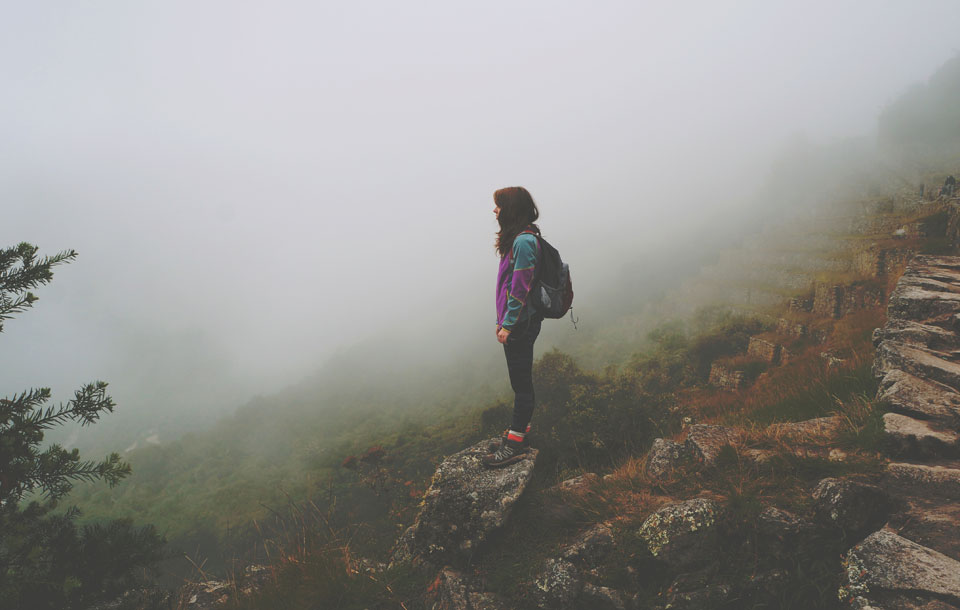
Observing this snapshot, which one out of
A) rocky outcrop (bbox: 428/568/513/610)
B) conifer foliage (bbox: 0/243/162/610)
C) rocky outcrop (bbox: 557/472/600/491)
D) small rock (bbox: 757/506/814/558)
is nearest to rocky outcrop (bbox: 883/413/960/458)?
small rock (bbox: 757/506/814/558)

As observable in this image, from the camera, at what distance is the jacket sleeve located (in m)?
4.10

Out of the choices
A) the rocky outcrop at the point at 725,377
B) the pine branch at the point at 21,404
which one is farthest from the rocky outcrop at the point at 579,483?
the rocky outcrop at the point at 725,377

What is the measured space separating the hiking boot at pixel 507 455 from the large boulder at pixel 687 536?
165 centimetres

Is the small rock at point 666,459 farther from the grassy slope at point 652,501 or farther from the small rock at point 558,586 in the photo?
the small rock at point 558,586

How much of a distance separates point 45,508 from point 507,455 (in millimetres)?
4041

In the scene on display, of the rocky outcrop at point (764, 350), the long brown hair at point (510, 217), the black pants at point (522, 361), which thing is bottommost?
the rocky outcrop at point (764, 350)

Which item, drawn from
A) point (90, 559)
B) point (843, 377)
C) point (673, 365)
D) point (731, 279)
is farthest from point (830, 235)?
point (90, 559)

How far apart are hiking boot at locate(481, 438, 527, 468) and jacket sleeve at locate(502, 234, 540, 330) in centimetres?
158

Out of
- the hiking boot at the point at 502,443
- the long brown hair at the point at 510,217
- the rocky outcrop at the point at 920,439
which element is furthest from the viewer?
the hiking boot at the point at 502,443

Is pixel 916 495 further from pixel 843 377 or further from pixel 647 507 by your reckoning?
pixel 843 377

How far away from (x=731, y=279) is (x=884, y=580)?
75319 millimetres

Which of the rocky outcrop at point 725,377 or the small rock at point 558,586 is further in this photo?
the rocky outcrop at point 725,377

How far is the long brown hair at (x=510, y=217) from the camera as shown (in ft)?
14.6

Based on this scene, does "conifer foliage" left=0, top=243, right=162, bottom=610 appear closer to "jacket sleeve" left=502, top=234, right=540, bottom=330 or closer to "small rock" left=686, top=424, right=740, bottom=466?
"jacket sleeve" left=502, top=234, right=540, bottom=330
